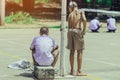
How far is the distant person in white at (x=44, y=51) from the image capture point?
39.4 ft

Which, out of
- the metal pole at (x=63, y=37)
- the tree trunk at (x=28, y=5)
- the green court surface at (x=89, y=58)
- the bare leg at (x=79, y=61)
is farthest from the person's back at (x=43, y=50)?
the tree trunk at (x=28, y=5)

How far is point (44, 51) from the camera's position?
12023 millimetres

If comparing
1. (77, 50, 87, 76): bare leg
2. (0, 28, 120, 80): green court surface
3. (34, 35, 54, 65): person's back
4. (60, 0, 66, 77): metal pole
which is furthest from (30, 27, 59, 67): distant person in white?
(77, 50, 87, 76): bare leg

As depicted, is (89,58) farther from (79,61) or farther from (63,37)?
(63,37)

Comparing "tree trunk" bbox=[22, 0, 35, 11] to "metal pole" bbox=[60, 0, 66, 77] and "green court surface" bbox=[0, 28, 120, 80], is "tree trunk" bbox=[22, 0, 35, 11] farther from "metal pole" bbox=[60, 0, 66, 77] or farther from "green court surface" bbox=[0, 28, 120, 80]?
"metal pole" bbox=[60, 0, 66, 77]

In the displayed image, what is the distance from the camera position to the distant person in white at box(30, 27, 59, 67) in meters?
12.0

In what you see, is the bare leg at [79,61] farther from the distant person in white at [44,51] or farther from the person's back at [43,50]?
the person's back at [43,50]

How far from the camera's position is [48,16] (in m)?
44.7

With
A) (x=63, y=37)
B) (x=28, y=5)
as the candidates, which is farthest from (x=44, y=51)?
(x=28, y=5)

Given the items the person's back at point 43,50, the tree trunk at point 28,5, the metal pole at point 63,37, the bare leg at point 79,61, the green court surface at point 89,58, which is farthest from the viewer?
the tree trunk at point 28,5

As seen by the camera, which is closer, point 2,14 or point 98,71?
point 98,71

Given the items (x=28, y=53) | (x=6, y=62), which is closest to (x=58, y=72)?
(x=6, y=62)

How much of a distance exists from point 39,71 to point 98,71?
2576mm

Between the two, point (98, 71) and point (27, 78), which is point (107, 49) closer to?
point (98, 71)
